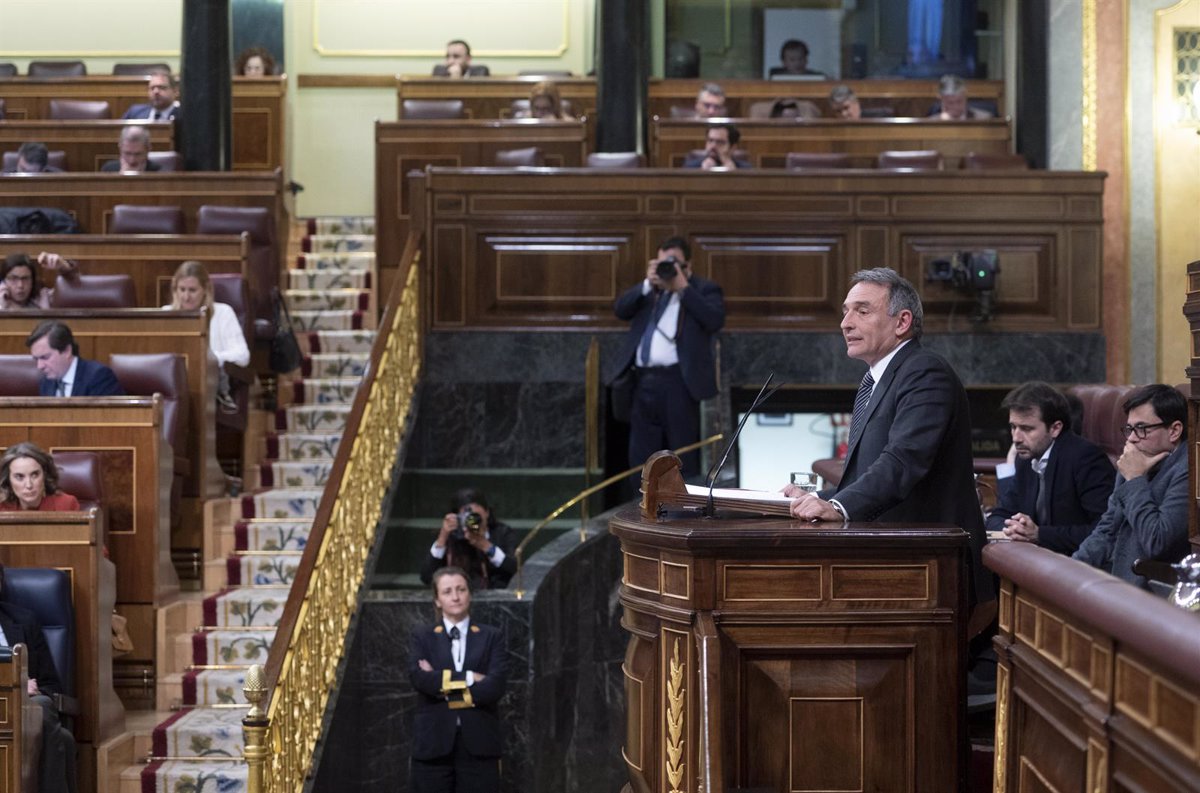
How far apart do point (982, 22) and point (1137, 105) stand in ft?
10.2

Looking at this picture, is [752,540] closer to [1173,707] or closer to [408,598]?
[1173,707]

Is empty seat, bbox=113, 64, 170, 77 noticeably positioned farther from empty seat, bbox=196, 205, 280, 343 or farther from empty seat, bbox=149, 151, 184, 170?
empty seat, bbox=196, 205, 280, 343

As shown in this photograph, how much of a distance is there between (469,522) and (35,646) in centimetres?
163

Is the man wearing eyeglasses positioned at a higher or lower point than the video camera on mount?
lower

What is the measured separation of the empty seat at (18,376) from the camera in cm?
638

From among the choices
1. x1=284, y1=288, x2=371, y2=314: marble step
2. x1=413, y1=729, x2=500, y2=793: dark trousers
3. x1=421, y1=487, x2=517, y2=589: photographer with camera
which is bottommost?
x1=413, y1=729, x2=500, y2=793: dark trousers

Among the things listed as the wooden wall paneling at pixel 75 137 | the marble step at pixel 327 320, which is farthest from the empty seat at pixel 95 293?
the wooden wall paneling at pixel 75 137

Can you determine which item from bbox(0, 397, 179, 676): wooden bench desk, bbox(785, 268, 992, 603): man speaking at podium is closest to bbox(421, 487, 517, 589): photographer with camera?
bbox(0, 397, 179, 676): wooden bench desk

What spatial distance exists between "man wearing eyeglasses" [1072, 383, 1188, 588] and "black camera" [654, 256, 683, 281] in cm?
330

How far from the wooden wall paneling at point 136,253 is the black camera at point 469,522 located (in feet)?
7.77

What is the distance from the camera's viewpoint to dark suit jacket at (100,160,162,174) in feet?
29.2

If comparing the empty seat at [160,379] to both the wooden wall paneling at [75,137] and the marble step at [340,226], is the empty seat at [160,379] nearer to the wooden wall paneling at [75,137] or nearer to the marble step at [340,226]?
the wooden wall paneling at [75,137]

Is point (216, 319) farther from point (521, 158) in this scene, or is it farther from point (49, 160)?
point (49, 160)

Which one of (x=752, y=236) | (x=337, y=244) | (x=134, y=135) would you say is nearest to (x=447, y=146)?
(x=337, y=244)
